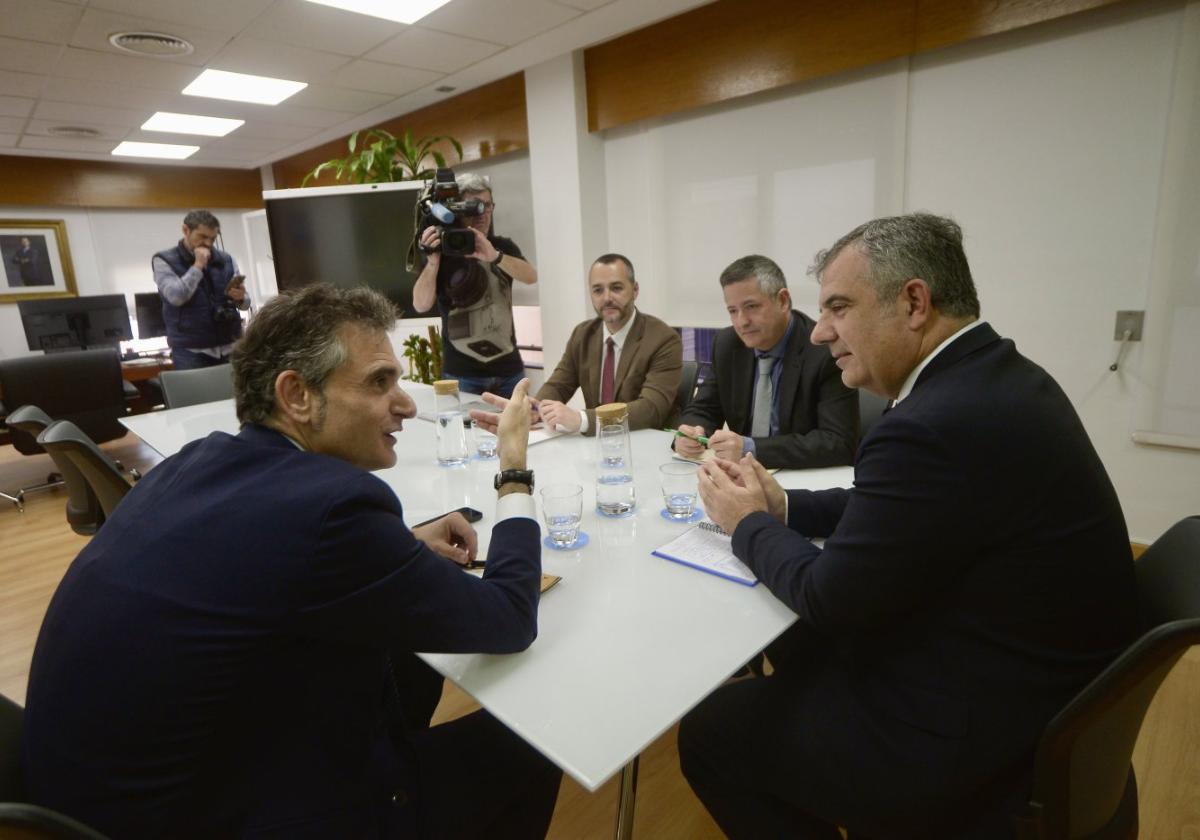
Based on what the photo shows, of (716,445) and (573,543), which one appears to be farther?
(716,445)

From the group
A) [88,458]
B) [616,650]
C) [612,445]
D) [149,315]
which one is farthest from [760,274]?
[149,315]

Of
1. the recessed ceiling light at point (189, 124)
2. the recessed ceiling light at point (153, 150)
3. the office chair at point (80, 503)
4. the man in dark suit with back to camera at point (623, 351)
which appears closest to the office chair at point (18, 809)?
the man in dark suit with back to camera at point (623, 351)

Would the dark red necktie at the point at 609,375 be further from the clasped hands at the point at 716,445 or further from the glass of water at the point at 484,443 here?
the clasped hands at the point at 716,445

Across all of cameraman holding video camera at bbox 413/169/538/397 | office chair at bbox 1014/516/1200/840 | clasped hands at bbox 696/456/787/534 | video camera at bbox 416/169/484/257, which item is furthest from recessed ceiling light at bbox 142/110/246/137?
office chair at bbox 1014/516/1200/840

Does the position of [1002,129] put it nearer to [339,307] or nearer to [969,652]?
[969,652]

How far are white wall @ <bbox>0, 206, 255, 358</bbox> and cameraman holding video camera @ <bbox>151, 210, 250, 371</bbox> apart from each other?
2.92 m

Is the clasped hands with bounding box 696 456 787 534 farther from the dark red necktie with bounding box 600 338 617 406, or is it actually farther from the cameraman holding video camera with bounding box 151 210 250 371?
the cameraman holding video camera with bounding box 151 210 250 371

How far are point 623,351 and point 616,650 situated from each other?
189cm

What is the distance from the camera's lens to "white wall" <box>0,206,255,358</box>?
6.68 m

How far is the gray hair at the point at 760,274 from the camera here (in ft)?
6.81

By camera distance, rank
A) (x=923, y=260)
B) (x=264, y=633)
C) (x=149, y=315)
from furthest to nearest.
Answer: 1. (x=149, y=315)
2. (x=923, y=260)
3. (x=264, y=633)

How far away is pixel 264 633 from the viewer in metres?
0.85

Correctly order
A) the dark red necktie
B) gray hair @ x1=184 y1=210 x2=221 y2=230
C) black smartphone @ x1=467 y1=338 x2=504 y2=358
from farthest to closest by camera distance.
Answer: gray hair @ x1=184 y1=210 x2=221 y2=230, black smartphone @ x1=467 y1=338 x2=504 y2=358, the dark red necktie

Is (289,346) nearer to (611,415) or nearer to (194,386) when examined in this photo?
(611,415)
